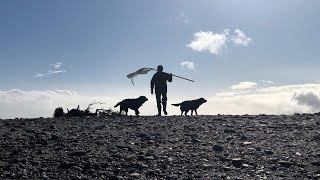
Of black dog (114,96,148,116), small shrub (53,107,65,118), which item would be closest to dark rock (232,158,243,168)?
black dog (114,96,148,116)

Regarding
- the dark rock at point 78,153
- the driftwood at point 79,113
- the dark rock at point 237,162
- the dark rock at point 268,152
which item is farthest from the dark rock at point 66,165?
the driftwood at point 79,113

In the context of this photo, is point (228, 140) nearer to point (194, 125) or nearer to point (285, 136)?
point (285, 136)

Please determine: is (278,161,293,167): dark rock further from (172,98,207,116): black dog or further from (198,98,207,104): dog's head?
(198,98,207,104): dog's head

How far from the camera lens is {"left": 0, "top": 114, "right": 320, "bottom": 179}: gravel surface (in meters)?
10.3

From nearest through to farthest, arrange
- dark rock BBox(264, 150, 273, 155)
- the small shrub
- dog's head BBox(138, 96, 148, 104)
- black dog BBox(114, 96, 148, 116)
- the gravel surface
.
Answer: the gravel surface → dark rock BBox(264, 150, 273, 155) → black dog BBox(114, 96, 148, 116) → the small shrub → dog's head BBox(138, 96, 148, 104)

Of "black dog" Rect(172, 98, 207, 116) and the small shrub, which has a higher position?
"black dog" Rect(172, 98, 207, 116)

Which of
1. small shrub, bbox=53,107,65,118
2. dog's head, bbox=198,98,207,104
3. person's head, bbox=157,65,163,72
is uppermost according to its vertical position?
person's head, bbox=157,65,163,72

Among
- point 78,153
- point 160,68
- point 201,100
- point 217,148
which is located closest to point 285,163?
point 217,148

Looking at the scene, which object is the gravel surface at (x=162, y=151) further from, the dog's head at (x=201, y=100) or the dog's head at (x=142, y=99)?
the dog's head at (x=201, y=100)

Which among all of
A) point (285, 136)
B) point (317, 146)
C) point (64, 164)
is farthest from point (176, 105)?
point (64, 164)

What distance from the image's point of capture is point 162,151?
12.1 meters

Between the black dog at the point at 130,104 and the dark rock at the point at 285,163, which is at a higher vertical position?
the black dog at the point at 130,104

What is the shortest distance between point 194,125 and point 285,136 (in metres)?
3.62

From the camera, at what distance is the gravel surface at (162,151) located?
1027 cm
